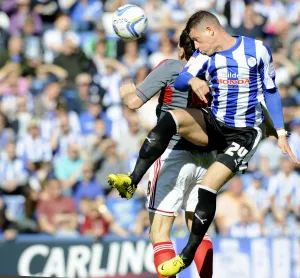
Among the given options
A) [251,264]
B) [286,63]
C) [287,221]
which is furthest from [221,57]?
[286,63]

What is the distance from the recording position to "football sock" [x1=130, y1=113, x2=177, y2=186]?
7.14m

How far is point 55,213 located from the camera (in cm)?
1228

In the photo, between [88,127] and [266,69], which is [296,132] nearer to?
[88,127]

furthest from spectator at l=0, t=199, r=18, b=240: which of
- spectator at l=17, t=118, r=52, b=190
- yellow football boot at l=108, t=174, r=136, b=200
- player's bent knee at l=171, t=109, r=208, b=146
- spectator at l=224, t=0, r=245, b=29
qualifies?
spectator at l=224, t=0, r=245, b=29

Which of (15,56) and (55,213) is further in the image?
(15,56)

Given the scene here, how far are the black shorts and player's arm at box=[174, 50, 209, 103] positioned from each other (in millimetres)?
318

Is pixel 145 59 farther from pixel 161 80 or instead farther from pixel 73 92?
pixel 161 80

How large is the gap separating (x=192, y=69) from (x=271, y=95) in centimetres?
76

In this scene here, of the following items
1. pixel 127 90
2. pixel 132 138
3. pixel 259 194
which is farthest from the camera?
pixel 259 194

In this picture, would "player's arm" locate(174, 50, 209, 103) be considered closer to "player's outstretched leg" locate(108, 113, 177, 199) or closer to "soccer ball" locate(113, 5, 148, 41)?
"player's outstretched leg" locate(108, 113, 177, 199)

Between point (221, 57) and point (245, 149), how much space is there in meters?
0.80

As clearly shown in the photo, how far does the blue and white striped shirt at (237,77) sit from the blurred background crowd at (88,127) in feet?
16.9

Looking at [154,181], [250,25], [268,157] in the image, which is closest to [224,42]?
[154,181]

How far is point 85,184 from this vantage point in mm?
12797
